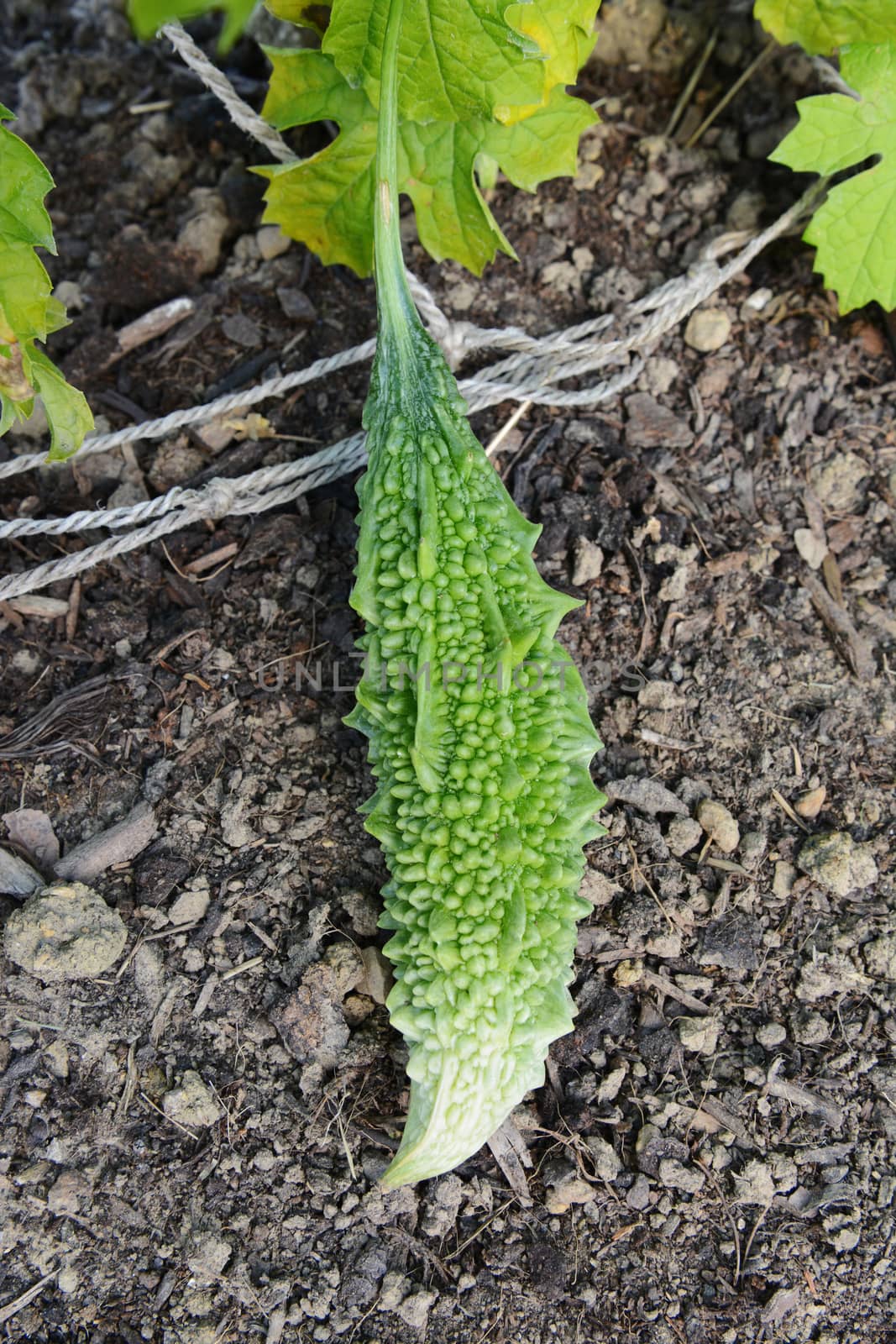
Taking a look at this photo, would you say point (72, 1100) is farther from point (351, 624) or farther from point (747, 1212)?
point (747, 1212)

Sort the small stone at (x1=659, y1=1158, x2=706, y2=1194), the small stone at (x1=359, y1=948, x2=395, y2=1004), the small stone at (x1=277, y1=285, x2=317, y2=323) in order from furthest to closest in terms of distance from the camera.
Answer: the small stone at (x1=277, y1=285, x2=317, y2=323) < the small stone at (x1=359, y1=948, x2=395, y2=1004) < the small stone at (x1=659, y1=1158, x2=706, y2=1194)

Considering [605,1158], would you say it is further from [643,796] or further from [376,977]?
[643,796]

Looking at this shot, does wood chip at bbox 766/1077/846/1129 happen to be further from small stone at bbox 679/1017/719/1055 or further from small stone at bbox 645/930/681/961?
small stone at bbox 645/930/681/961

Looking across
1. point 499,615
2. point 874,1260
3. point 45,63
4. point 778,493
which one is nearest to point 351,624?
point 499,615

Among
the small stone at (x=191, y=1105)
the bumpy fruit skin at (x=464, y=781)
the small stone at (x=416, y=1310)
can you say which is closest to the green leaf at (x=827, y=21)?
the bumpy fruit skin at (x=464, y=781)

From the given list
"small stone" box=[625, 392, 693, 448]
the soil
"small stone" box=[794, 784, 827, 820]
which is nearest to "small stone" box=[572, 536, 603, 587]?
the soil

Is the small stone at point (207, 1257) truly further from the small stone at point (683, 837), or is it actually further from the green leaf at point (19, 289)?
the green leaf at point (19, 289)
